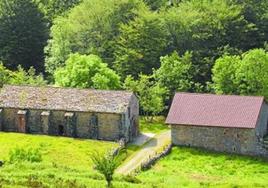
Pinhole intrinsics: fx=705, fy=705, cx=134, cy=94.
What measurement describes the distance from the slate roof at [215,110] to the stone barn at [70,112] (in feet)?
22.3

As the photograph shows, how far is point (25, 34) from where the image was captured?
5453 inches

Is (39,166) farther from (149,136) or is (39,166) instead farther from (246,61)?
(246,61)

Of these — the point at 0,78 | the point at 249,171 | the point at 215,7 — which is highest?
the point at 215,7

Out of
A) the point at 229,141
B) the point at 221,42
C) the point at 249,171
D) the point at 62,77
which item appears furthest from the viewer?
the point at 221,42

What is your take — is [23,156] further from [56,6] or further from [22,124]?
[56,6]

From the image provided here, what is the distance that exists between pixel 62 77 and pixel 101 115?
18150 mm

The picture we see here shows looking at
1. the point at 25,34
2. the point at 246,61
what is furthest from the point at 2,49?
the point at 246,61

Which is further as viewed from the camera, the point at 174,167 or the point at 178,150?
the point at 178,150

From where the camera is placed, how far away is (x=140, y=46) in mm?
118062

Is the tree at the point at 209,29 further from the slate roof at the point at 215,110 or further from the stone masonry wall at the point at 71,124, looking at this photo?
the stone masonry wall at the point at 71,124

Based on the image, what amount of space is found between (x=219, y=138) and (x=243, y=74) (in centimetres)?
1749

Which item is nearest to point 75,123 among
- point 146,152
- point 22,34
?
point 146,152

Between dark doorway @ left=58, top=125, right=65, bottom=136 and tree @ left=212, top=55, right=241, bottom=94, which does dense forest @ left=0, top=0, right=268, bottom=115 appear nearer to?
tree @ left=212, top=55, right=241, bottom=94

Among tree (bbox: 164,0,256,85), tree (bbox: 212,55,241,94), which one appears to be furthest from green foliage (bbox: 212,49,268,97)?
tree (bbox: 164,0,256,85)
